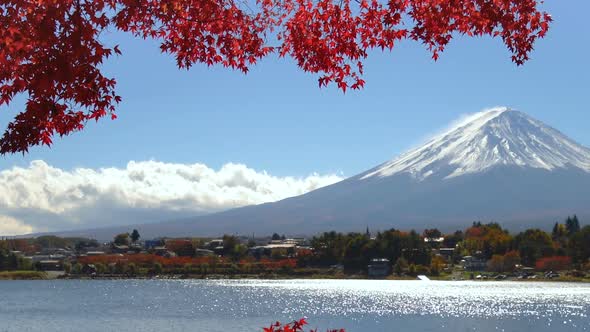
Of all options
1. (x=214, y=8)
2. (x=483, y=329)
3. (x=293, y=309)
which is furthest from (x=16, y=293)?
(x=214, y=8)

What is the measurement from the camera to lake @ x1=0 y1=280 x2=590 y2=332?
45875mm

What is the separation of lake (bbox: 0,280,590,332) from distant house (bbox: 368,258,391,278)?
16.0 metres

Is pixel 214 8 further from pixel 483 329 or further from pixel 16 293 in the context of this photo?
pixel 16 293

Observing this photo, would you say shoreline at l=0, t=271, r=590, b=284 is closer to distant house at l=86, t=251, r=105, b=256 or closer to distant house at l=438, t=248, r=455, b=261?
distant house at l=438, t=248, r=455, b=261

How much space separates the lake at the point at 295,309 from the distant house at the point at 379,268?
16.0 meters

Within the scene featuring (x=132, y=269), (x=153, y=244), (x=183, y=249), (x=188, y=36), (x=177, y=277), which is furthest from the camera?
(x=153, y=244)

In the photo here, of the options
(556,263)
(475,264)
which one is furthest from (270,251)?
(556,263)

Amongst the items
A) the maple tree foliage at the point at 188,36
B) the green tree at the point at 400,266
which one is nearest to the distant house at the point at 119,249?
the green tree at the point at 400,266

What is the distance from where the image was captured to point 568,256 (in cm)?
9356

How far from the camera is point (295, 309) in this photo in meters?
55.6

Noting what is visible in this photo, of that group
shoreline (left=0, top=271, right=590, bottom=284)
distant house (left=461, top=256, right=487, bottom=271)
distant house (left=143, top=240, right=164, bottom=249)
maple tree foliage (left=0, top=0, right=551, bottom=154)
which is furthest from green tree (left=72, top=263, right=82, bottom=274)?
maple tree foliage (left=0, top=0, right=551, bottom=154)

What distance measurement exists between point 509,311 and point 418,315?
6.35 meters

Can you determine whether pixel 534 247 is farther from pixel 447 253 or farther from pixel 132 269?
pixel 132 269

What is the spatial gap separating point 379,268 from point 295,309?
4411 centimetres
